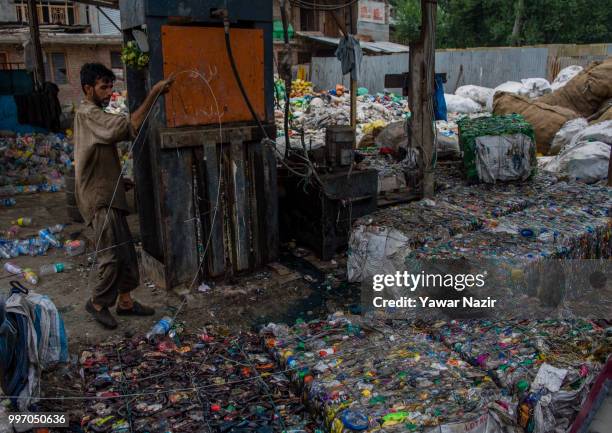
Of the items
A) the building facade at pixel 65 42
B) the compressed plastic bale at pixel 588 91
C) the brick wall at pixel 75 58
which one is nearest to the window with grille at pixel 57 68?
the building facade at pixel 65 42

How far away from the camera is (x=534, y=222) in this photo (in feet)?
16.8

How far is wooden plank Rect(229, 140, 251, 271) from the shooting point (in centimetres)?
491

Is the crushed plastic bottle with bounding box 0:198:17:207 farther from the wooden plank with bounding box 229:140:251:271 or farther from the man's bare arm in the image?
the man's bare arm

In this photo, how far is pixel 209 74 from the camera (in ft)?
15.2

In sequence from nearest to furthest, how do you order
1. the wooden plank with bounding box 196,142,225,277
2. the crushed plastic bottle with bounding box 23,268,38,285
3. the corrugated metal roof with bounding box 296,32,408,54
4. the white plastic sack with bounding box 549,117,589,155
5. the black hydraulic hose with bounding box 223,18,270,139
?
the black hydraulic hose with bounding box 223,18,270,139
the wooden plank with bounding box 196,142,225,277
the crushed plastic bottle with bounding box 23,268,38,285
the white plastic sack with bounding box 549,117,589,155
the corrugated metal roof with bounding box 296,32,408,54

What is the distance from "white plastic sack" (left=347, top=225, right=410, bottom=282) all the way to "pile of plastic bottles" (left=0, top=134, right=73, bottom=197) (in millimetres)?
6078

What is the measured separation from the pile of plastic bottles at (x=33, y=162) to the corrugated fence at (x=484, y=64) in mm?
13943

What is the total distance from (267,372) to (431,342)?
1112mm

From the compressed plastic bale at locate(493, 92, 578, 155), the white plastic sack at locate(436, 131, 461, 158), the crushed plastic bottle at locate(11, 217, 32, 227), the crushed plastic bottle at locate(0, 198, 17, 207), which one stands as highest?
the compressed plastic bale at locate(493, 92, 578, 155)

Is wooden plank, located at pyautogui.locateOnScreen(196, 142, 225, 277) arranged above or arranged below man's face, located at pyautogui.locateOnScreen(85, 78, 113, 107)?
below

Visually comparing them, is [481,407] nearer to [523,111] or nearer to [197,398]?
[197,398]

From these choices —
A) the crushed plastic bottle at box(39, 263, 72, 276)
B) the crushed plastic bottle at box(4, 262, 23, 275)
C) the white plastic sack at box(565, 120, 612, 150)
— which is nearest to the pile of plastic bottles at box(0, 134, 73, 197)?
the crushed plastic bottle at box(4, 262, 23, 275)

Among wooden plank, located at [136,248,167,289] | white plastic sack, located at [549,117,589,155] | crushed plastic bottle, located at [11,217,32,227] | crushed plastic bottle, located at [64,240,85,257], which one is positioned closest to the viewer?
wooden plank, located at [136,248,167,289]

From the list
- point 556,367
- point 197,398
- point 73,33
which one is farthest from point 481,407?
point 73,33
